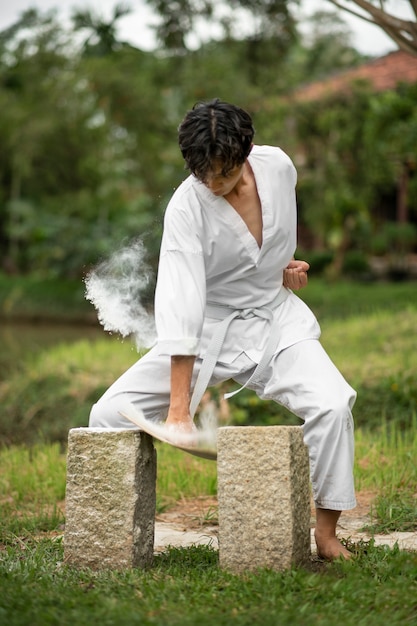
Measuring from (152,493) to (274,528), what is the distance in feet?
1.83

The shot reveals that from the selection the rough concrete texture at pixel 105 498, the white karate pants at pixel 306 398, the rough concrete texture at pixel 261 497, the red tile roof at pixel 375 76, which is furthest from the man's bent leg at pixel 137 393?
the red tile roof at pixel 375 76

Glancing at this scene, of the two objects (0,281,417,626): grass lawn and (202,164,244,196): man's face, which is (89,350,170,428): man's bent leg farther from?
(202,164,244,196): man's face

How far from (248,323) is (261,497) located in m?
0.70

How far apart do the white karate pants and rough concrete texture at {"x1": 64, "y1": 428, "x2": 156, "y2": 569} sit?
15 centimetres

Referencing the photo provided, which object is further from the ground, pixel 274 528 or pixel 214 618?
pixel 274 528

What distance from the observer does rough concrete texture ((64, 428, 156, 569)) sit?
10.2 ft

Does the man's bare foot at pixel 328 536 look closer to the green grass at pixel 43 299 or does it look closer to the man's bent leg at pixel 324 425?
the man's bent leg at pixel 324 425

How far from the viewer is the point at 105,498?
313 centimetres

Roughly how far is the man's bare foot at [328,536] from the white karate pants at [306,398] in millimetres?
49

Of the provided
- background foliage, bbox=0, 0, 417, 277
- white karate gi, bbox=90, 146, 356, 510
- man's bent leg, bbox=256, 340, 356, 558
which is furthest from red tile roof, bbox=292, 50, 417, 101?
man's bent leg, bbox=256, 340, 356, 558

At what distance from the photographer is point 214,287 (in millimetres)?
3396

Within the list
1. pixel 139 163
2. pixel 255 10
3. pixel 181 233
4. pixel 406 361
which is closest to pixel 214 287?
pixel 181 233

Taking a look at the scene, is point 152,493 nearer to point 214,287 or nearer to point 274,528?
point 274,528

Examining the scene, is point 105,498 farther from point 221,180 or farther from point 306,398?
point 221,180
